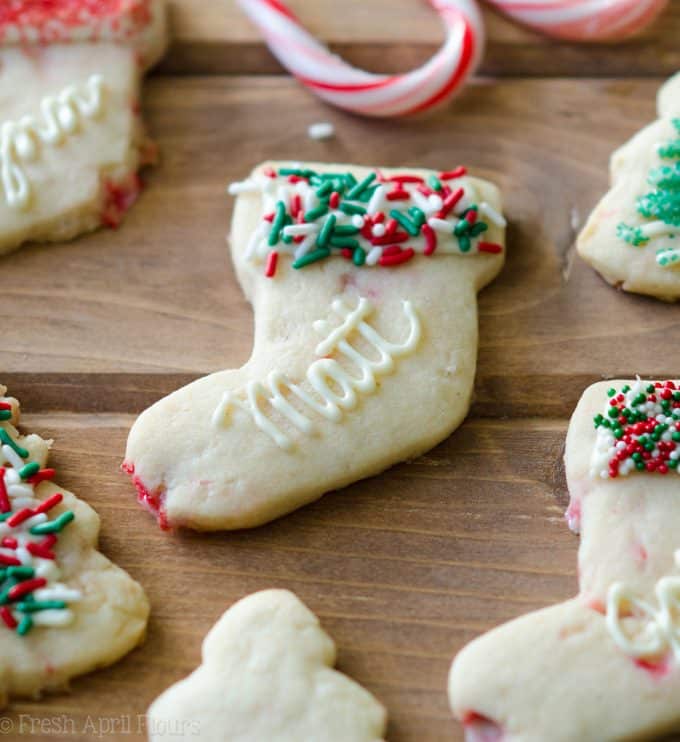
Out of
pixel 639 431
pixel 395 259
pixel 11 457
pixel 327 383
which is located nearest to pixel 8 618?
pixel 11 457

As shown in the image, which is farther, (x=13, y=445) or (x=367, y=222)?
(x=367, y=222)

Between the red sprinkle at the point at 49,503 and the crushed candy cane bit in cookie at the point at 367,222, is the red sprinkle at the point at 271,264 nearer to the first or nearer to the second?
the crushed candy cane bit in cookie at the point at 367,222

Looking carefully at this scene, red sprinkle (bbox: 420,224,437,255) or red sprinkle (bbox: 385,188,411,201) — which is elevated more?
red sprinkle (bbox: 385,188,411,201)

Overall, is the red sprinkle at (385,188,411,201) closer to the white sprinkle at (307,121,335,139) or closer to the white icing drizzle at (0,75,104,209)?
the white sprinkle at (307,121,335,139)

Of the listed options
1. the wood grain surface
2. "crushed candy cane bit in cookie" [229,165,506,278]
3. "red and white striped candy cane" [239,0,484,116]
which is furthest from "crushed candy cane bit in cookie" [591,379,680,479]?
"red and white striped candy cane" [239,0,484,116]

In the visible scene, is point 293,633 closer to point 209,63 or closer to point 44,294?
point 44,294

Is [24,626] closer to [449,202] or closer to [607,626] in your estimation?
[607,626]

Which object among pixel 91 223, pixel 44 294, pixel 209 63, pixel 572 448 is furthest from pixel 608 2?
pixel 44 294
